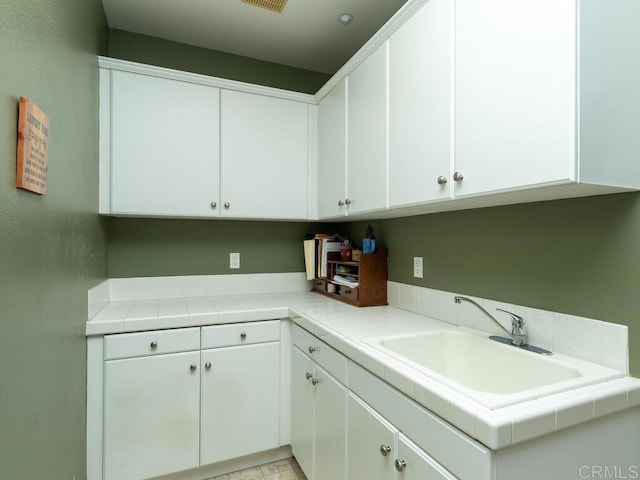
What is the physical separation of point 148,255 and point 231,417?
3.84 ft

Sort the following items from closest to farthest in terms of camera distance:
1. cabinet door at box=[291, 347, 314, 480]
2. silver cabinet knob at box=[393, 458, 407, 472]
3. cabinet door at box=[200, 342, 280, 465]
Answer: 1. silver cabinet knob at box=[393, 458, 407, 472]
2. cabinet door at box=[291, 347, 314, 480]
3. cabinet door at box=[200, 342, 280, 465]

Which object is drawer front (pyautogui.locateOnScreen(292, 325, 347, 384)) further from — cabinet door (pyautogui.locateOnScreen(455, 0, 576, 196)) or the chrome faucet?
cabinet door (pyautogui.locateOnScreen(455, 0, 576, 196))

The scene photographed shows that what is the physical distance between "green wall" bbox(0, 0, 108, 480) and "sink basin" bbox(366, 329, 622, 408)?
107 cm

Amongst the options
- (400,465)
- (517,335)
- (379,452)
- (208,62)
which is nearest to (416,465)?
(400,465)

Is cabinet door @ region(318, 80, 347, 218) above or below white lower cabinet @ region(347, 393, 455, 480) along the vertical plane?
above

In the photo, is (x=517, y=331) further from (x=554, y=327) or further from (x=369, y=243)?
(x=369, y=243)

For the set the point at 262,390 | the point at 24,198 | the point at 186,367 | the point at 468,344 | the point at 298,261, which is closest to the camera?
the point at 24,198

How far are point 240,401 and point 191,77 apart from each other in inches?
75.7

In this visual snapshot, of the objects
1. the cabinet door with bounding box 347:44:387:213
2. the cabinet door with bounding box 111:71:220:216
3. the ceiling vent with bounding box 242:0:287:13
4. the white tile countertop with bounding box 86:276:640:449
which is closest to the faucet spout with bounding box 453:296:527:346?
the white tile countertop with bounding box 86:276:640:449

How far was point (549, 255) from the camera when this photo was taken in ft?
4.16

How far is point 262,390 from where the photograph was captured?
197cm

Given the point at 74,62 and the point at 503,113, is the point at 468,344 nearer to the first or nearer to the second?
the point at 503,113

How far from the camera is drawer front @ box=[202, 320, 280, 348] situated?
186 centimetres

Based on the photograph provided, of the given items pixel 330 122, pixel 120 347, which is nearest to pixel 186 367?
pixel 120 347
